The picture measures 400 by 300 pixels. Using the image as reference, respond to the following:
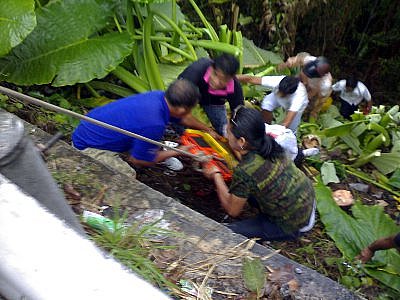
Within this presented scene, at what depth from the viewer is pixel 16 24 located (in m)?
3.89

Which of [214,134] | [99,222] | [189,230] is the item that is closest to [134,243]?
[99,222]

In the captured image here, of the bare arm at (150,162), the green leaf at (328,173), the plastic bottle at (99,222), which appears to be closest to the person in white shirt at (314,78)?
the green leaf at (328,173)

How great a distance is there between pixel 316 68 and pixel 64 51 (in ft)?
6.40

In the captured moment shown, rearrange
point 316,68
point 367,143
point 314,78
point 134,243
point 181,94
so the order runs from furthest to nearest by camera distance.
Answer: point 367,143 → point 314,78 → point 316,68 → point 181,94 → point 134,243

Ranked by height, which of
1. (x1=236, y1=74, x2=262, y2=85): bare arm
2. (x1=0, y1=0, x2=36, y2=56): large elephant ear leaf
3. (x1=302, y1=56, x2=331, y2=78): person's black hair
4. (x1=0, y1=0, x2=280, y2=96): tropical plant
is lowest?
(x1=236, y1=74, x2=262, y2=85): bare arm

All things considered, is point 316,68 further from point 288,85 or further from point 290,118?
point 290,118

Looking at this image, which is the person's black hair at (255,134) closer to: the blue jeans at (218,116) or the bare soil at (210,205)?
the bare soil at (210,205)

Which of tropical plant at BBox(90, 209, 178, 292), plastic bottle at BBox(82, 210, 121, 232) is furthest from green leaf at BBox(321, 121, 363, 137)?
plastic bottle at BBox(82, 210, 121, 232)

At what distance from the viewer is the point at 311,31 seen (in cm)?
850

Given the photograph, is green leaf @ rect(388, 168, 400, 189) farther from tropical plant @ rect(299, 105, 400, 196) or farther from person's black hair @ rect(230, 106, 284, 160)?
person's black hair @ rect(230, 106, 284, 160)

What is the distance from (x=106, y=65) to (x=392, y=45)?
5.75 meters

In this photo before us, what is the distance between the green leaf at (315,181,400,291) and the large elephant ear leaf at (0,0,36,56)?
7.34 ft

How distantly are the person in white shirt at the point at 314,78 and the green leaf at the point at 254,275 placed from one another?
106 inches

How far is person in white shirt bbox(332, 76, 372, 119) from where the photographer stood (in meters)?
5.84
